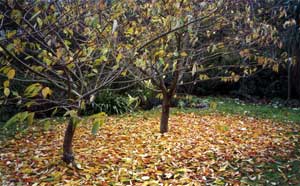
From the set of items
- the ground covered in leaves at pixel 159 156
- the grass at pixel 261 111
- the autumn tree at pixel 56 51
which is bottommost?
the ground covered in leaves at pixel 159 156

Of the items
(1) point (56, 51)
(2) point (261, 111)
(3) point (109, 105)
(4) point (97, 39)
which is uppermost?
(4) point (97, 39)

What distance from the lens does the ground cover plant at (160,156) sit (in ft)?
10.5

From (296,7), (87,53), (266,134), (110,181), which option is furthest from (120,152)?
(296,7)

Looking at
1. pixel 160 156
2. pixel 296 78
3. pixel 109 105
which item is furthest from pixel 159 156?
pixel 296 78

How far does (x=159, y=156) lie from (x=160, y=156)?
1 cm

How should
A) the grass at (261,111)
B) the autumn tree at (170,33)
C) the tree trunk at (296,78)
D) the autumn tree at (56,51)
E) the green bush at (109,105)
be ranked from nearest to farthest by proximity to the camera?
the autumn tree at (56,51)
the autumn tree at (170,33)
the grass at (261,111)
the green bush at (109,105)
the tree trunk at (296,78)

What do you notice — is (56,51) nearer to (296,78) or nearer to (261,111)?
(261,111)

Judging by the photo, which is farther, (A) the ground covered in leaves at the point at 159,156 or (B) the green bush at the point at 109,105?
(B) the green bush at the point at 109,105

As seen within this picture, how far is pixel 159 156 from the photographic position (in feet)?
12.2

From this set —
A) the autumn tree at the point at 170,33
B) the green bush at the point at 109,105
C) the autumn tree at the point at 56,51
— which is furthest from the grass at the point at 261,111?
the autumn tree at the point at 56,51

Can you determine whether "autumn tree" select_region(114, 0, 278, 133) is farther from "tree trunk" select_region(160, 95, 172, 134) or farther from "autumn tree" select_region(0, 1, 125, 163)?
"autumn tree" select_region(0, 1, 125, 163)

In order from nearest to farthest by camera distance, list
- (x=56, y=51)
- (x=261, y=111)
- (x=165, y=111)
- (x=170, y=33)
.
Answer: (x=56, y=51)
(x=170, y=33)
(x=165, y=111)
(x=261, y=111)

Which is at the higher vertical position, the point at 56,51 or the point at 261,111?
the point at 56,51

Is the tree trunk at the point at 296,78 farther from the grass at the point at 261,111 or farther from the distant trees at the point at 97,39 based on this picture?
the distant trees at the point at 97,39
